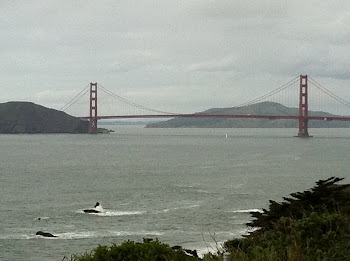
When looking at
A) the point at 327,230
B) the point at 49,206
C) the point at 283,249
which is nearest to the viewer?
the point at 283,249

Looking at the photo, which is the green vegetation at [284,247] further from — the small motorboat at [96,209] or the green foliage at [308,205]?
the small motorboat at [96,209]

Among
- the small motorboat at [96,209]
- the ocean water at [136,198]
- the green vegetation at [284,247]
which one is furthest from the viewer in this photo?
the small motorboat at [96,209]

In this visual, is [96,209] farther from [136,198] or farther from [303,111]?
[303,111]

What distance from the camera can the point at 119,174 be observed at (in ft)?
200

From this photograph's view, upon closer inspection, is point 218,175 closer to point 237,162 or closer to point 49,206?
point 237,162

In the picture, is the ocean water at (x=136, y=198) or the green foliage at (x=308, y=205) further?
the ocean water at (x=136, y=198)

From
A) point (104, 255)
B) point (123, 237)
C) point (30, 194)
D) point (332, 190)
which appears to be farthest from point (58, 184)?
point (104, 255)

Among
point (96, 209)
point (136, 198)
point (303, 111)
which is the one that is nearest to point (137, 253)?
point (96, 209)

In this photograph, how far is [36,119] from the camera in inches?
7677

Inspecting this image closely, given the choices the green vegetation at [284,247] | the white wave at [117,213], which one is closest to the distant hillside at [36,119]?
the white wave at [117,213]

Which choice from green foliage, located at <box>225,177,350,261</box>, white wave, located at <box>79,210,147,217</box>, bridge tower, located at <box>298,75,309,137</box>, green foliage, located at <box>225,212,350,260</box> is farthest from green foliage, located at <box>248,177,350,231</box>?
bridge tower, located at <box>298,75,309,137</box>

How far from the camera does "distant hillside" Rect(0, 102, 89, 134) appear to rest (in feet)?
625

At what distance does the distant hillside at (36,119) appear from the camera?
190 m

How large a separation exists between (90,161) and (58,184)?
28.5 metres
